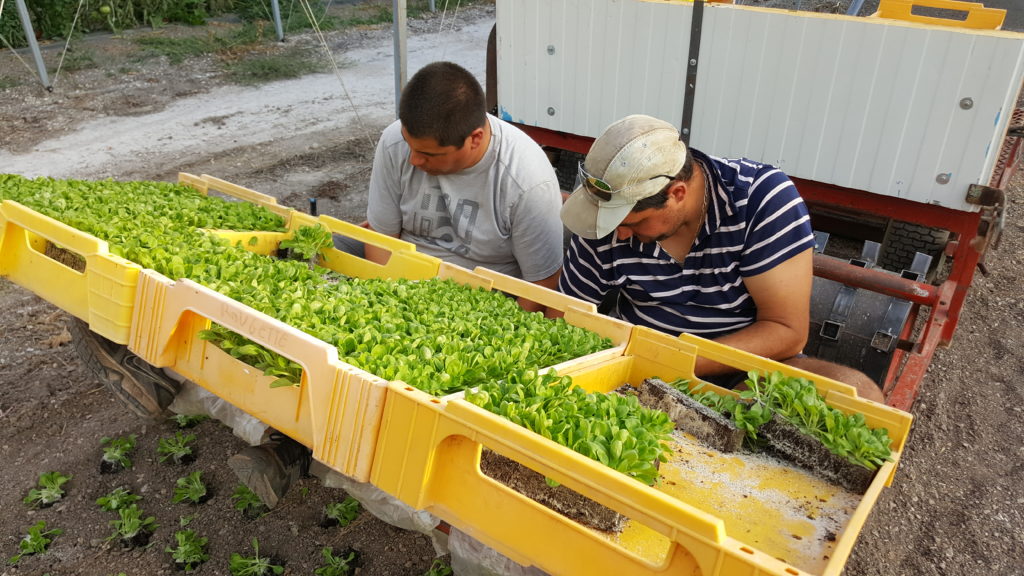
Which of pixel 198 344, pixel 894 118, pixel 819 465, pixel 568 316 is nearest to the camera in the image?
pixel 819 465

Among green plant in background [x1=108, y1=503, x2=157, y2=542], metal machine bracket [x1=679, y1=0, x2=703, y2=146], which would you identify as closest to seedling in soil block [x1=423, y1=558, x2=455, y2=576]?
green plant in background [x1=108, y1=503, x2=157, y2=542]

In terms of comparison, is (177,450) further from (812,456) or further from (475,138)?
(812,456)

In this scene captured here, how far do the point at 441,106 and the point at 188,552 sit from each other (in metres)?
2.00

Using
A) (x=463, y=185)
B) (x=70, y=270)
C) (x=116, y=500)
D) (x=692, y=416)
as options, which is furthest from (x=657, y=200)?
(x=116, y=500)

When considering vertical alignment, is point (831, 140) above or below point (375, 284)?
above

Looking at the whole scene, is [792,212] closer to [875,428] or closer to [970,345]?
[875,428]

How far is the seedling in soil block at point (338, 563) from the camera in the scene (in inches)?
110

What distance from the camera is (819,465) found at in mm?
1848

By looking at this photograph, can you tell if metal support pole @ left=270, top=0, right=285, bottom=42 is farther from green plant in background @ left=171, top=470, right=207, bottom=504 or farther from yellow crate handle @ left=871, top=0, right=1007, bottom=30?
green plant in background @ left=171, top=470, right=207, bottom=504

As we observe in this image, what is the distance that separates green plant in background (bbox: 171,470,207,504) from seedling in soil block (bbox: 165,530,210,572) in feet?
0.78

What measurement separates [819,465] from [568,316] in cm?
93

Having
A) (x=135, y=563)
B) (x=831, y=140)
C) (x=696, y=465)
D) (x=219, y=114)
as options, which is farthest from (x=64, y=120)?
(x=696, y=465)

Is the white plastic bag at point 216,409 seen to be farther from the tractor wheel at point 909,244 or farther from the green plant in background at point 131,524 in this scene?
the tractor wheel at point 909,244

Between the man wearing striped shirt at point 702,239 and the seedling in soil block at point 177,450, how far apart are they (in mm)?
2047
